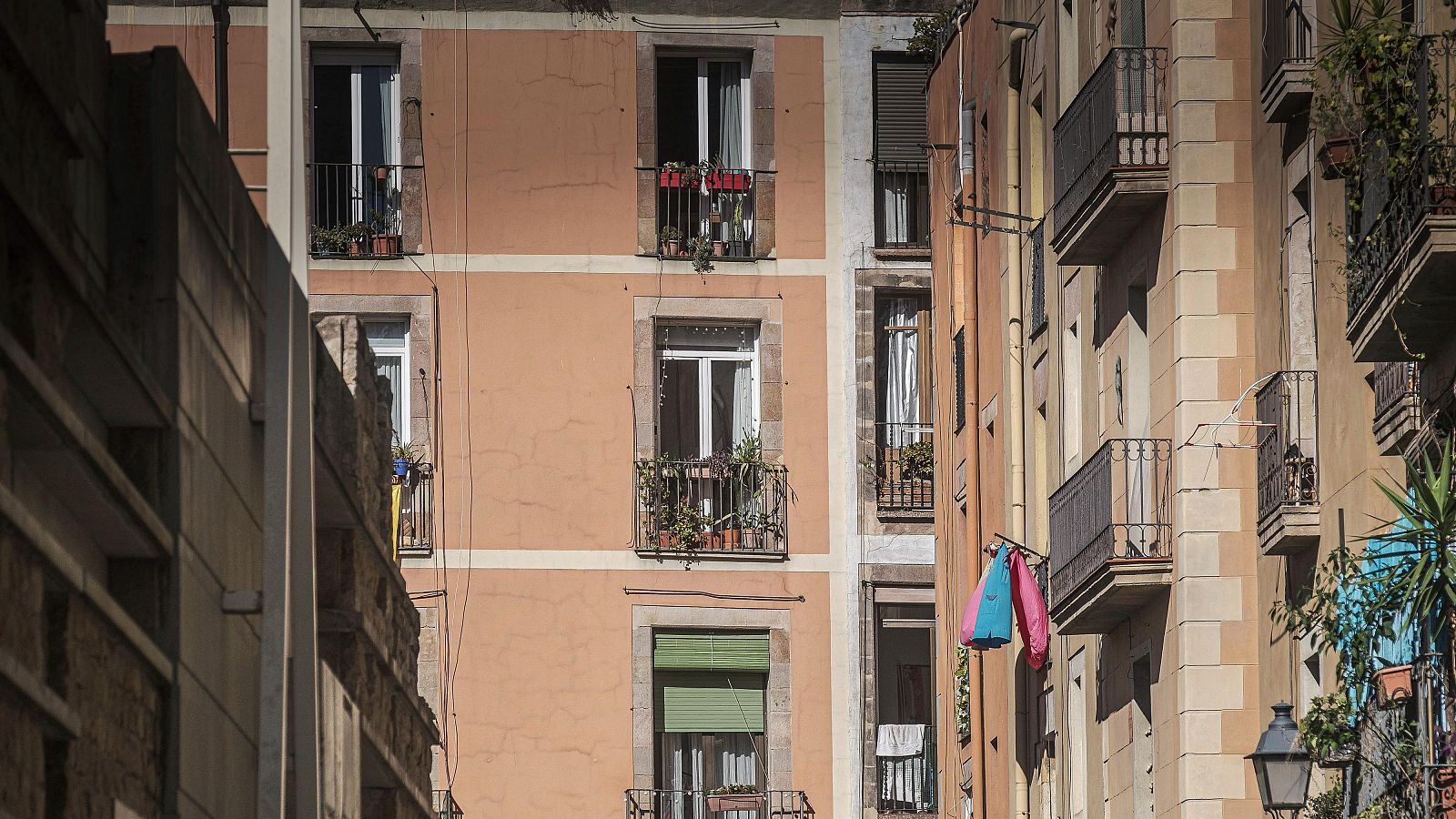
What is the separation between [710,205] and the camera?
28609 mm

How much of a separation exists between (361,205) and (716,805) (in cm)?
→ 736

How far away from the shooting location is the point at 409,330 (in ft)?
90.7

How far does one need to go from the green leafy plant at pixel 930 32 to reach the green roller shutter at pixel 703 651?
6.38 m

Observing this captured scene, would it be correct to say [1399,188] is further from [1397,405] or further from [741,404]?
[741,404]

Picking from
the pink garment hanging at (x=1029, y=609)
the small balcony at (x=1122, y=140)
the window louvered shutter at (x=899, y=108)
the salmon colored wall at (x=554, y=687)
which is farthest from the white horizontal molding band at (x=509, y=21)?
the small balcony at (x=1122, y=140)

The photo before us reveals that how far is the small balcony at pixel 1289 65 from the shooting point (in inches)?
624

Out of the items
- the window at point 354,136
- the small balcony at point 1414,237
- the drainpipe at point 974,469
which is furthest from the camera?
the window at point 354,136

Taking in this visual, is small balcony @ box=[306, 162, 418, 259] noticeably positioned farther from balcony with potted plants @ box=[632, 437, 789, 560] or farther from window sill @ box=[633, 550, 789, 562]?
window sill @ box=[633, 550, 789, 562]

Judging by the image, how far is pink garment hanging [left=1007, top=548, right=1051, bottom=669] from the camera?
2133cm

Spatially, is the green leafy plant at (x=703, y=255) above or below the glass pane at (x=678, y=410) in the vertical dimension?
above

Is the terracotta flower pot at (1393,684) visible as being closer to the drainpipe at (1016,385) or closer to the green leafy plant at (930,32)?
the drainpipe at (1016,385)

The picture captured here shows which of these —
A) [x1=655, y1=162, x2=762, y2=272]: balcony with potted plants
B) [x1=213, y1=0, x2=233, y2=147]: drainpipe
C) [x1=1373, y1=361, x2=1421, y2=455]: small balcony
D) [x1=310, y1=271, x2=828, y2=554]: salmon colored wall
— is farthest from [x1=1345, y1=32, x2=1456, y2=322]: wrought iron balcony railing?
[x1=655, y1=162, x2=762, y2=272]: balcony with potted plants

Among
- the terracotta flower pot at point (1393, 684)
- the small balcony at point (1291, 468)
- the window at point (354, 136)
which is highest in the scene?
the window at point (354, 136)

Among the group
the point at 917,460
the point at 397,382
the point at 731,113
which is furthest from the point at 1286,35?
the point at 397,382
